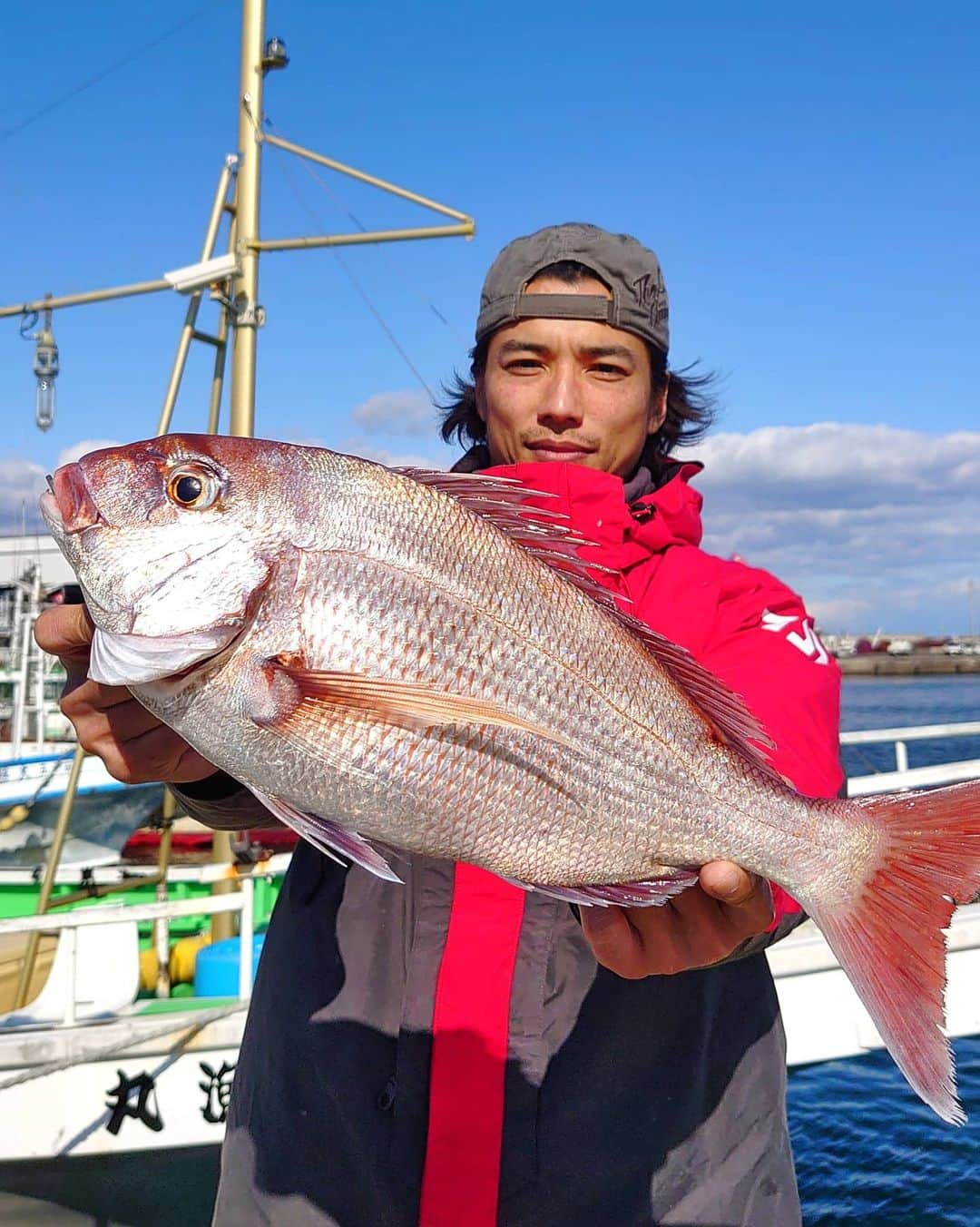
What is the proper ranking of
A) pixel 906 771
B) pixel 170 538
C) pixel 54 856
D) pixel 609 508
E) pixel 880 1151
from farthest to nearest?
pixel 880 1151 → pixel 906 771 → pixel 54 856 → pixel 609 508 → pixel 170 538

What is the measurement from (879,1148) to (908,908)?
825 cm

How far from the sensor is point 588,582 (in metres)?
2.02

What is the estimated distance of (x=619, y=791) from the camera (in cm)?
185

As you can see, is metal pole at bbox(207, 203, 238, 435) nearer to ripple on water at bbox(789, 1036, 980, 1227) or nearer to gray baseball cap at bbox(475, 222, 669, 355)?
gray baseball cap at bbox(475, 222, 669, 355)

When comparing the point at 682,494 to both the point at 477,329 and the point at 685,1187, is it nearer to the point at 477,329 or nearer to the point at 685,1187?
the point at 477,329

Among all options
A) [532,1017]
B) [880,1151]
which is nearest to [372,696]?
[532,1017]

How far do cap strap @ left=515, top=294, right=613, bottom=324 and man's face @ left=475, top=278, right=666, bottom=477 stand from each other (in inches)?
0.8

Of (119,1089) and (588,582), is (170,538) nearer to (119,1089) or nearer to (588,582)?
(588,582)

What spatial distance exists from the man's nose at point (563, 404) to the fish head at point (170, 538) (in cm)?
A: 92

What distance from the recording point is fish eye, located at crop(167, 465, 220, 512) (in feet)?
6.23

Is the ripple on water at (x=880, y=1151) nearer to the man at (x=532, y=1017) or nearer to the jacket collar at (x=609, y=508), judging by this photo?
the man at (x=532, y=1017)

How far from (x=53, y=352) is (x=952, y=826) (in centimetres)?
841

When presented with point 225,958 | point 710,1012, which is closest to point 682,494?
point 710,1012

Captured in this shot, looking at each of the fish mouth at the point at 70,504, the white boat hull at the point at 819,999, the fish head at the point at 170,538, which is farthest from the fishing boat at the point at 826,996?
the fish mouth at the point at 70,504
